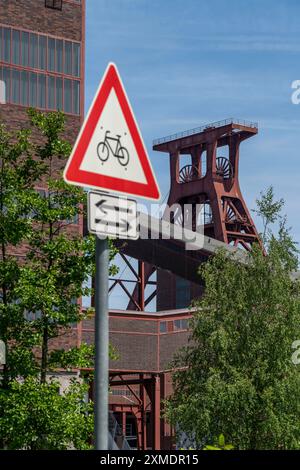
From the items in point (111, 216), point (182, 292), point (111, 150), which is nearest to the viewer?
point (111, 216)

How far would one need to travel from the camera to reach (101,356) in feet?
15.4

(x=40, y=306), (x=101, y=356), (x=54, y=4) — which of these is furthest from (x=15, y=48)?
(x=101, y=356)

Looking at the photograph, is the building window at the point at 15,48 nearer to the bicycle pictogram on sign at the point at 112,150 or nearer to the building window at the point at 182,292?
the building window at the point at 182,292

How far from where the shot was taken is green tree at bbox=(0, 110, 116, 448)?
25.8 meters

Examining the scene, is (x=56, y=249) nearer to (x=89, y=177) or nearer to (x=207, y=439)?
(x=207, y=439)

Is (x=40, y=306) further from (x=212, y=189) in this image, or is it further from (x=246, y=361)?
(x=212, y=189)

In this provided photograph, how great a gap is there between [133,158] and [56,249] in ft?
73.6

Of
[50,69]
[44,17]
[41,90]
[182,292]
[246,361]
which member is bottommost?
[246,361]

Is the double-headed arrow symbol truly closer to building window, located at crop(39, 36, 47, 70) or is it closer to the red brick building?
the red brick building

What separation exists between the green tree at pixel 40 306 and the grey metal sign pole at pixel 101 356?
2113 cm

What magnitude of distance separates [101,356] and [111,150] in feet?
3.36

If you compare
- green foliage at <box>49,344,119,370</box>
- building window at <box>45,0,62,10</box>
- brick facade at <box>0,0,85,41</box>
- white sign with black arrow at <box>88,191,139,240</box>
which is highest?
building window at <box>45,0,62,10</box>

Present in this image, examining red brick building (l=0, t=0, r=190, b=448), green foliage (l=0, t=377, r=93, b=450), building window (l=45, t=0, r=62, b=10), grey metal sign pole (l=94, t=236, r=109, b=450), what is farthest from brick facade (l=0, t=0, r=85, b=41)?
grey metal sign pole (l=94, t=236, r=109, b=450)

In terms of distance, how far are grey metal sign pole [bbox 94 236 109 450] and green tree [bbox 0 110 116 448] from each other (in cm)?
2113
